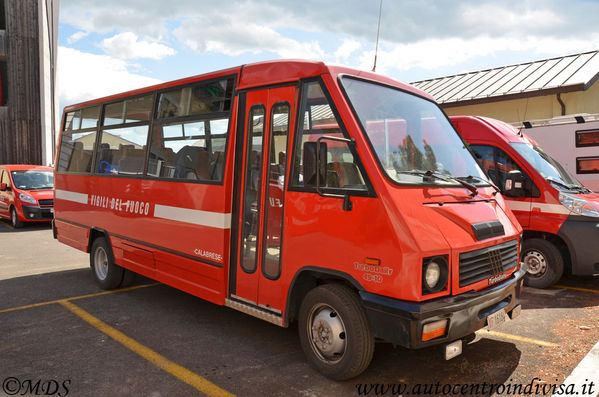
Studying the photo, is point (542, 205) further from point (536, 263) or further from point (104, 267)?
point (104, 267)

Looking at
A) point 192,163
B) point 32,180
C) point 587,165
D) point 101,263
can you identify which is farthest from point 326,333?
point 32,180

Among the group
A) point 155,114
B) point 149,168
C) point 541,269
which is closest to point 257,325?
point 149,168

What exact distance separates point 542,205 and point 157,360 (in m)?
5.52

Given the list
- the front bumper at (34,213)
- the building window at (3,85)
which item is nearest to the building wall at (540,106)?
the front bumper at (34,213)

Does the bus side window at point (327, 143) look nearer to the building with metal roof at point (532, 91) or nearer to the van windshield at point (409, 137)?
the van windshield at point (409, 137)

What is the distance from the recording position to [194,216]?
5.18 meters

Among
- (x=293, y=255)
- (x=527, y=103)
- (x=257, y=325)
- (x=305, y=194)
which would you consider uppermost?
(x=527, y=103)

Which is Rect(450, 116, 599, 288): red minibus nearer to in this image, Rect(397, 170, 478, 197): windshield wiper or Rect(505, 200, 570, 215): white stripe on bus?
Rect(505, 200, 570, 215): white stripe on bus

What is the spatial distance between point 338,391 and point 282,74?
2763 millimetres

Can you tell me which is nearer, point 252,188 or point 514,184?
point 252,188

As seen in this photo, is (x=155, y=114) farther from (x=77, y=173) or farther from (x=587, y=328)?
(x=587, y=328)

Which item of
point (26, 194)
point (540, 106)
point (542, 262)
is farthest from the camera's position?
point (540, 106)

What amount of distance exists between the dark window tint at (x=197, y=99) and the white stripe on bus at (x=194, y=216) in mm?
1090

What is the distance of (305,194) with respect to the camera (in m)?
4.05
